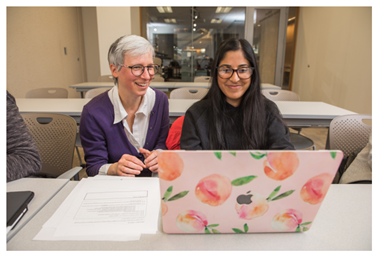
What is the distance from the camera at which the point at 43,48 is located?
4.65m

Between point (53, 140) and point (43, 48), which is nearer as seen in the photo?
point (53, 140)

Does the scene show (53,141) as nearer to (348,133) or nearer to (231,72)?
(231,72)

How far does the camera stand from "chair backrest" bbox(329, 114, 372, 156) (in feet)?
4.95

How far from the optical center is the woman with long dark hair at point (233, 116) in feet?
3.59

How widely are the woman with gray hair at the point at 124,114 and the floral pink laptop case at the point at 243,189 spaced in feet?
1.79

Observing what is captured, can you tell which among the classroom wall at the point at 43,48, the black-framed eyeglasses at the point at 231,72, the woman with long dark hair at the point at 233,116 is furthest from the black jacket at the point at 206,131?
the classroom wall at the point at 43,48

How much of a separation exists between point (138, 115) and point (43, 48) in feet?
14.8

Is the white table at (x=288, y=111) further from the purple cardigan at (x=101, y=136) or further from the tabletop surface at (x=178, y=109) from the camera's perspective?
the purple cardigan at (x=101, y=136)

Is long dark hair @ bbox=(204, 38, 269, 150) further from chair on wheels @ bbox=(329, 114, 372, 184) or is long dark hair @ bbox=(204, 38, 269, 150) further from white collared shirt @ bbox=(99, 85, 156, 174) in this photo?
chair on wheels @ bbox=(329, 114, 372, 184)

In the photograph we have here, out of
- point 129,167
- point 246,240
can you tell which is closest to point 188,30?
point 129,167
